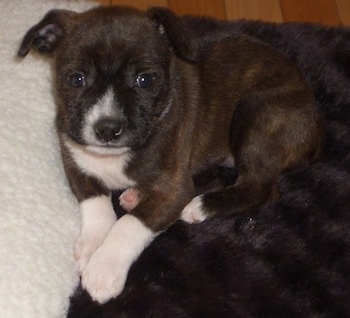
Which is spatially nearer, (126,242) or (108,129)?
(108,129)

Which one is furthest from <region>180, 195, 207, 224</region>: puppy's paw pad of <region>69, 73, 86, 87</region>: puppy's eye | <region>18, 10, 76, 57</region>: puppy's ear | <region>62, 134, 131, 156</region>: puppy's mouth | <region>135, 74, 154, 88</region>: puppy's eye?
<region>18, 10, 76, 57</region>: puppy's ear

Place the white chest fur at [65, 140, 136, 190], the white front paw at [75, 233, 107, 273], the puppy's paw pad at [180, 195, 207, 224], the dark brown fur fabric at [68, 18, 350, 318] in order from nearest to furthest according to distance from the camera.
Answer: the dark brown fur fabric at [68, 18, 350, 318] → the white front paw at [75, 233, 107, 273] → the white chest fur at [65, 140, 136, 190] → the puppy's paw pad at [180, 195, 207, 224]

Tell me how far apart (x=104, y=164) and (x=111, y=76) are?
57 cm

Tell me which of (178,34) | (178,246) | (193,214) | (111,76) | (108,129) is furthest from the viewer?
(193,214)

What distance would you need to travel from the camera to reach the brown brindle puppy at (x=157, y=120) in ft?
10.7

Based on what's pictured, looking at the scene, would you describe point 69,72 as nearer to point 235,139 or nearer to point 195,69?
point 195,69

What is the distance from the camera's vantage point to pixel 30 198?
11.7 feet


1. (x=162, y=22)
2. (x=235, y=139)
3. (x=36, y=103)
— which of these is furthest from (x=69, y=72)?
(x=235, y=139)

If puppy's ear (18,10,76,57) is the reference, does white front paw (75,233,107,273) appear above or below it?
below

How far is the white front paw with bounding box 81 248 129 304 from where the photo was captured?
3299 mm

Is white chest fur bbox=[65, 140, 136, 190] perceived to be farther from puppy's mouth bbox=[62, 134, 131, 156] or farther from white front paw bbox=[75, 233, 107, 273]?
white front paw bbox=[75, 233, 107, 273]

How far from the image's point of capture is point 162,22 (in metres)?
3.46

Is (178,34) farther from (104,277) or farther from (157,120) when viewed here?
(104,277)

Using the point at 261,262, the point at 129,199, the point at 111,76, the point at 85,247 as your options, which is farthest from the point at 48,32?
the point at 261,262
